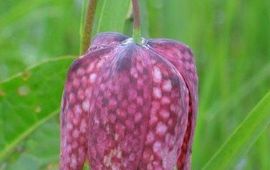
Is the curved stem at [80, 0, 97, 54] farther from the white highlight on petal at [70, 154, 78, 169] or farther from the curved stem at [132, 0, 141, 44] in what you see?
the white highlight on petal at [70, 154, 78, 169]

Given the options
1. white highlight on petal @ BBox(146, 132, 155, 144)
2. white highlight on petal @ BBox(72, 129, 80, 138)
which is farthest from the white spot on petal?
white highlight on petal @ BBox(146, 132, 155, 144)

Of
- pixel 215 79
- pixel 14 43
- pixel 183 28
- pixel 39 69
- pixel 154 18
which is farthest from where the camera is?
pixel 14 43

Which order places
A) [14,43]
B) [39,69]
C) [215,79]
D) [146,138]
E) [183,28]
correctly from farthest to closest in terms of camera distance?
1. [14,43]
2. [215,79]
3. [183,28]
4. [39,69]
5. [146,138]

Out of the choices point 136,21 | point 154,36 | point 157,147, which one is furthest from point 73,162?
point 154,36

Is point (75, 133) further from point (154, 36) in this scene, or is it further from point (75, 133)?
point (154, 36)

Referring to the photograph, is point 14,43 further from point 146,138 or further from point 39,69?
point 146,138

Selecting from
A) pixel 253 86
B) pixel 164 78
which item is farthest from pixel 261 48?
pixel 164 78
